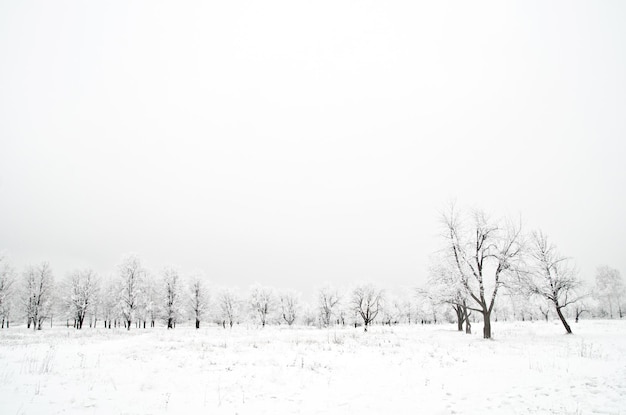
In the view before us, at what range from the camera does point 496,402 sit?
8555mm

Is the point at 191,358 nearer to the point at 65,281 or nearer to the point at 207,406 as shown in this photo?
the point at 207,406

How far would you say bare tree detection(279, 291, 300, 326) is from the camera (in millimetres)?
88000

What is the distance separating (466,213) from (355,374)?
68.5 ft

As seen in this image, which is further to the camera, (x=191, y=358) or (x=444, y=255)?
(x=444, y=255)

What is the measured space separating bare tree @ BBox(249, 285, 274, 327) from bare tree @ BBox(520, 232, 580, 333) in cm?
6187

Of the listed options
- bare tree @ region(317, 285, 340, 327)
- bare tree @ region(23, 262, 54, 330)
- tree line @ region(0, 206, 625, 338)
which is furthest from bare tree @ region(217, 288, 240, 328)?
bare tree @ region(23, 262, 54, 330)

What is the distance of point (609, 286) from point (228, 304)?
9553 cm

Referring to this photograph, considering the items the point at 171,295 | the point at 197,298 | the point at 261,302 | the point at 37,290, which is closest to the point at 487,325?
the point at 171,295

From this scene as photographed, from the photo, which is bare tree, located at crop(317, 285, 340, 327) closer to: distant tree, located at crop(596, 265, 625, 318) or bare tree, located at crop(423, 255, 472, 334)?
bare tree, located at crop(423, 255, 472, 334)

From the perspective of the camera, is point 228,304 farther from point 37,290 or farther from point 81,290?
point 37,290

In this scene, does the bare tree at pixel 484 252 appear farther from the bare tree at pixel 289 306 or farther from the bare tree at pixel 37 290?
the bare tree at pixel 289 306

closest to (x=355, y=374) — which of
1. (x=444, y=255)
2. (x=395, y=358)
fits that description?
(x=395, y=358)

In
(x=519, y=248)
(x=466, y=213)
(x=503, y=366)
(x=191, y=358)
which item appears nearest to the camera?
(x=503, y=366)

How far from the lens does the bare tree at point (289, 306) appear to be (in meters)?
88.0
